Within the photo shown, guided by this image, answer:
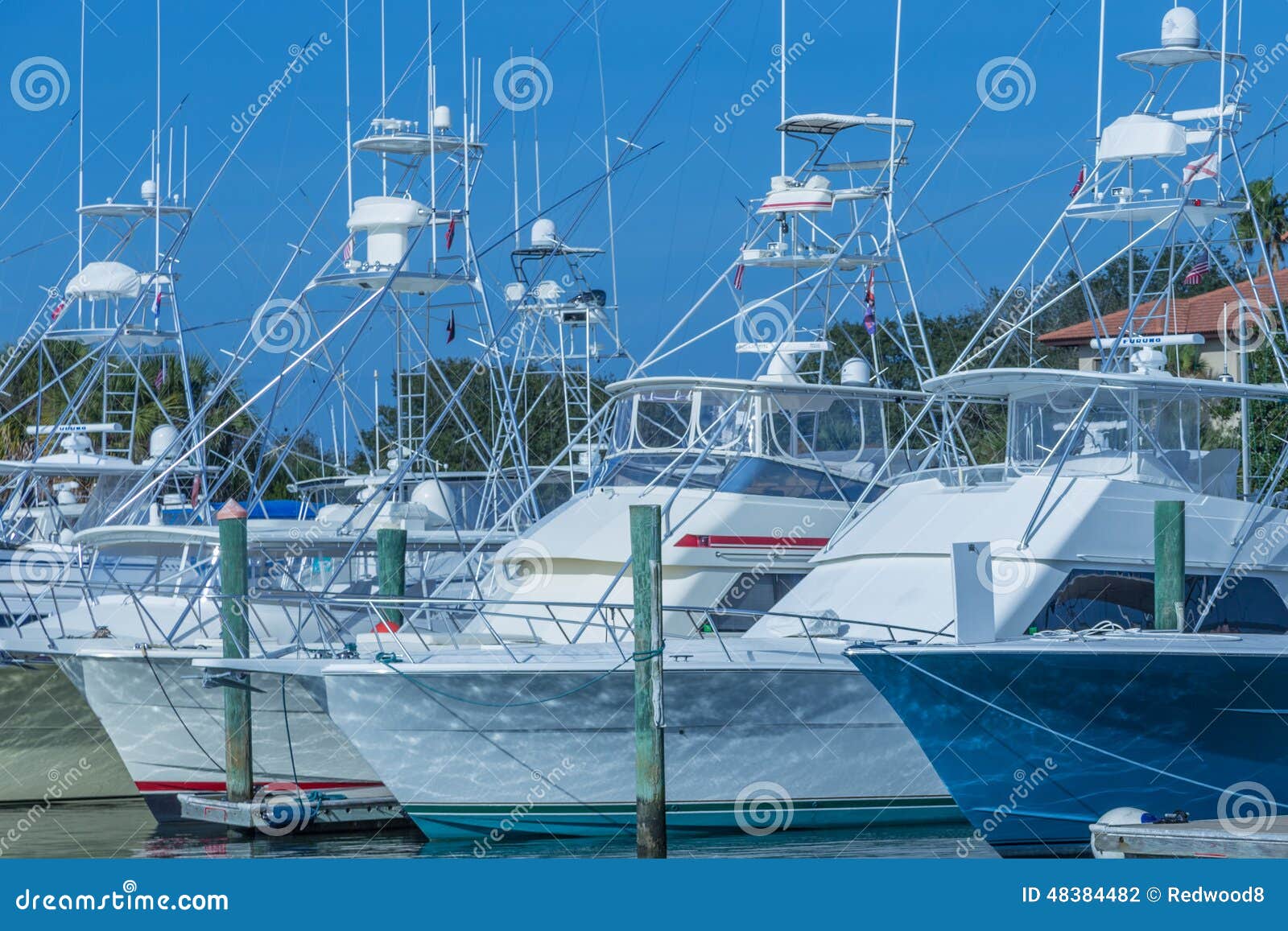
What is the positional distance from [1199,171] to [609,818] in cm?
828

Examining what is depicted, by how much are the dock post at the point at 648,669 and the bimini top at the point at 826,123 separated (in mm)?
8958

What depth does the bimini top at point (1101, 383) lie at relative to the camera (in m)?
17.2

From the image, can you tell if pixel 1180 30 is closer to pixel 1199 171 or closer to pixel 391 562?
pixel 1199 171

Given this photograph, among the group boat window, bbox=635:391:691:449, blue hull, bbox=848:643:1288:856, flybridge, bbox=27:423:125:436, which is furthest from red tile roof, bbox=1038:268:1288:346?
blue hull, bbox=848:643:1288:856

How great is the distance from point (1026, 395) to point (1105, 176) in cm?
295

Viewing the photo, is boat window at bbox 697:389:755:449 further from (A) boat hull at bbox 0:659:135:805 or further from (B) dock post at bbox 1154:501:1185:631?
(A) boat hull at bbox 0:659:135:805

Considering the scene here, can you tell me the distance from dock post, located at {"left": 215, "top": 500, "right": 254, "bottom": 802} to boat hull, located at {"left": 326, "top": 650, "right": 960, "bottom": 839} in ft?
4.59

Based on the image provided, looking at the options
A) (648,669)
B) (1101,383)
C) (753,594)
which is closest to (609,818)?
(648,669)

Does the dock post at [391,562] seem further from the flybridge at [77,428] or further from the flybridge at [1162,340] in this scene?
the flybridge at [77,428]

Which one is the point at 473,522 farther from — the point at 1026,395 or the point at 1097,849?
the point at 1097,849

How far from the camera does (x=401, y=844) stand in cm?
1778

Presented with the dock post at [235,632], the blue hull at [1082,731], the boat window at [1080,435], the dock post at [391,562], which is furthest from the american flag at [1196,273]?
the dock post at [235,632]

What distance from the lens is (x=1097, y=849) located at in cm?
1253

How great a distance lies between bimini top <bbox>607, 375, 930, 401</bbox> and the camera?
20.7 meters
